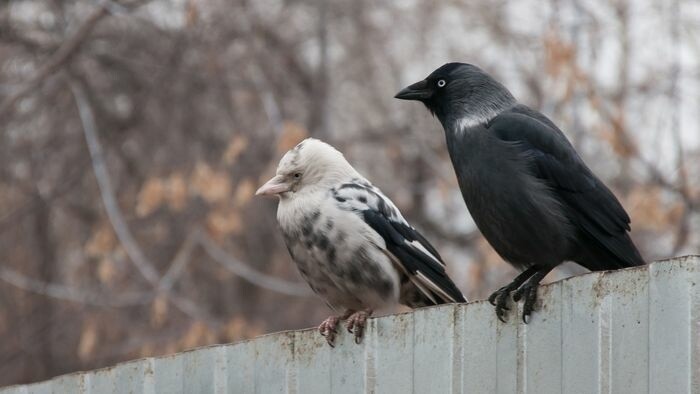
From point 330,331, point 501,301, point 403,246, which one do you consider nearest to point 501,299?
point 501,301

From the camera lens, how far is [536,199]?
5.60m

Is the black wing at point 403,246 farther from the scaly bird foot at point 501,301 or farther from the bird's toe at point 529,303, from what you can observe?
the bird's toe at point 529,303

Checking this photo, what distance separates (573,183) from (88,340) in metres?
7.17

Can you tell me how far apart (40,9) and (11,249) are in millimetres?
2593

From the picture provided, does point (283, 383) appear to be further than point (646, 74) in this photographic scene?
No

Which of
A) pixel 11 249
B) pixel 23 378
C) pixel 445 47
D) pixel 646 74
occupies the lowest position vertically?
pixel 23 378

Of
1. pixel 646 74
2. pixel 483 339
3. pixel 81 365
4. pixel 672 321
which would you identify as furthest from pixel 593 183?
pixel 81 365

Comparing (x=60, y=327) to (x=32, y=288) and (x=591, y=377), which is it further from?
(x=591, y=377)

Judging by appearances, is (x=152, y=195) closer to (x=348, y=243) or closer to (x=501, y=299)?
(x=348, y=243)

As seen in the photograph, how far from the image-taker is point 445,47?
47.5 feet

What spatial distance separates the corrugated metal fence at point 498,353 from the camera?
3.63 meters

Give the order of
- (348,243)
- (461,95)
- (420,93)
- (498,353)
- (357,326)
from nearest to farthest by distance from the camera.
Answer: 1. (498,353)
2. (357,326)
3. (461,95)
4. (420,93)
5. (348,243)

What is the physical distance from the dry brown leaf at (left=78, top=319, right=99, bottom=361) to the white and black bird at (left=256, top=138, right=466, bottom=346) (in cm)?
546

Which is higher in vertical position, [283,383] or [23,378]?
[23,378]
